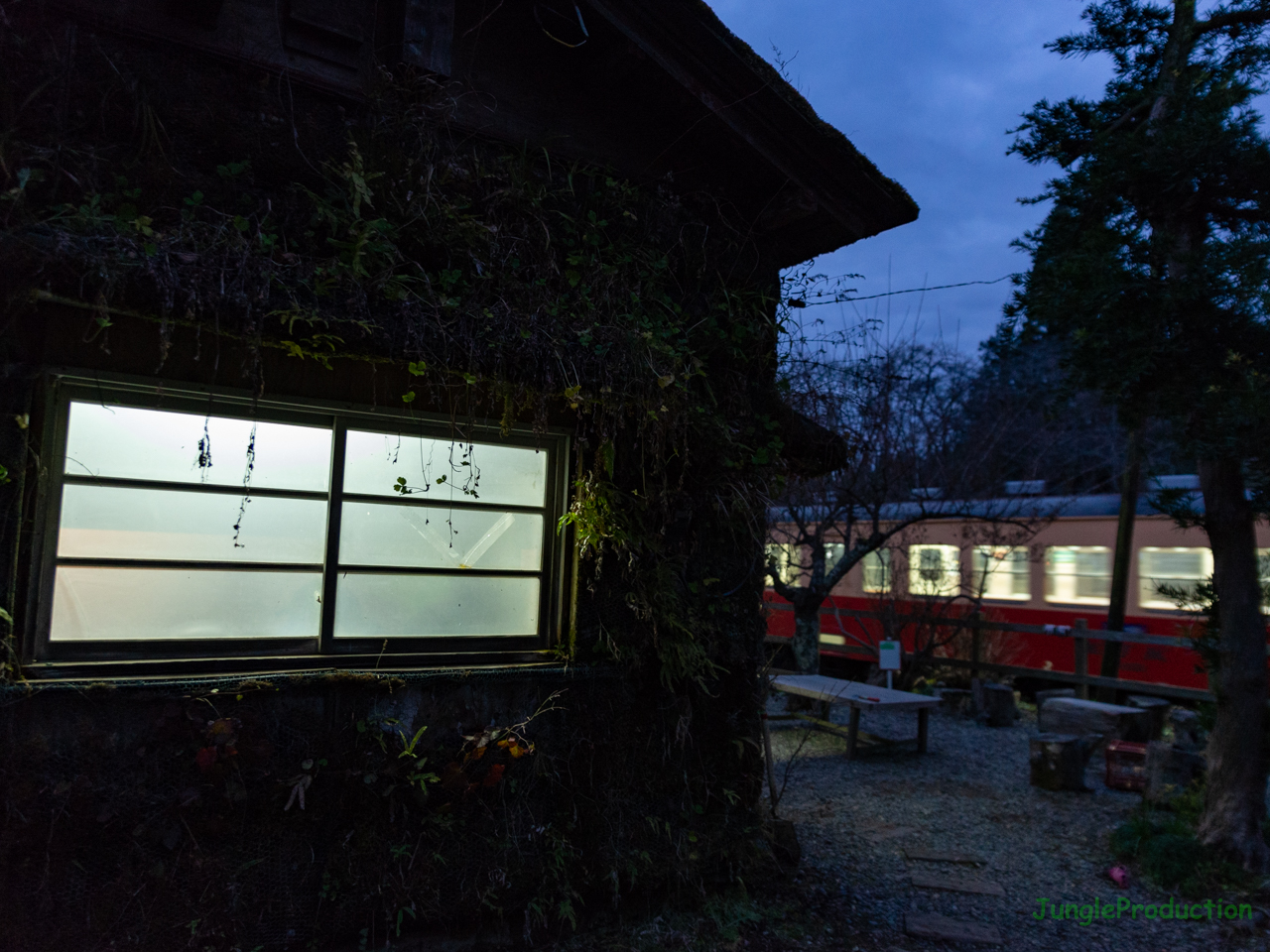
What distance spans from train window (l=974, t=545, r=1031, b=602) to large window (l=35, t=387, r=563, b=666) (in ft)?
34.1

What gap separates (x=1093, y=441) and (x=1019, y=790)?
57.3 feet

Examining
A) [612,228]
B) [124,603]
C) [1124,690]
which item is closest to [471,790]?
[124,603]

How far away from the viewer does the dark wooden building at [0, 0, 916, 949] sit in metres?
3.13

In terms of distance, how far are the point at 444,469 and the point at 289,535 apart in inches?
29.5

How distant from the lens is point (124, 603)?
3344mm

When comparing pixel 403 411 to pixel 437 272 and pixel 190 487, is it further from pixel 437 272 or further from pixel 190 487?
pixel 190 487

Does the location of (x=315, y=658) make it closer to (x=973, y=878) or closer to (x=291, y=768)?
(x=291, y=768)

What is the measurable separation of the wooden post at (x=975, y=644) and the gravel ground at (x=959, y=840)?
2.38m

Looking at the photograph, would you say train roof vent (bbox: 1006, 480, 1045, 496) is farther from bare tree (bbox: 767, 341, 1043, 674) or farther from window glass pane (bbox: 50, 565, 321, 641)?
window glass pane (bbox: 50, 565, 321, 641)

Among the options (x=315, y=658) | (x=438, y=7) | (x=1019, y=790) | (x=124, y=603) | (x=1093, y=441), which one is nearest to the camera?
(x=124, y=603)

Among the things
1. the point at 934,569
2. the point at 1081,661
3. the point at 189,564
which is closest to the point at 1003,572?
the point at 934,569

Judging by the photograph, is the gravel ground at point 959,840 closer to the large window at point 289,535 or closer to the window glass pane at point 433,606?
the window glass pane at point 433,606

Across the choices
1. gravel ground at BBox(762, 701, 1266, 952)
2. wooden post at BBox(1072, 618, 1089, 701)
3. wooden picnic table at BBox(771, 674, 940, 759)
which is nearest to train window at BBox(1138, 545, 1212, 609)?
wooden post at BBox(1072, 618, 1089, 701)

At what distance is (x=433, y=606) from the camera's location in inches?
156
